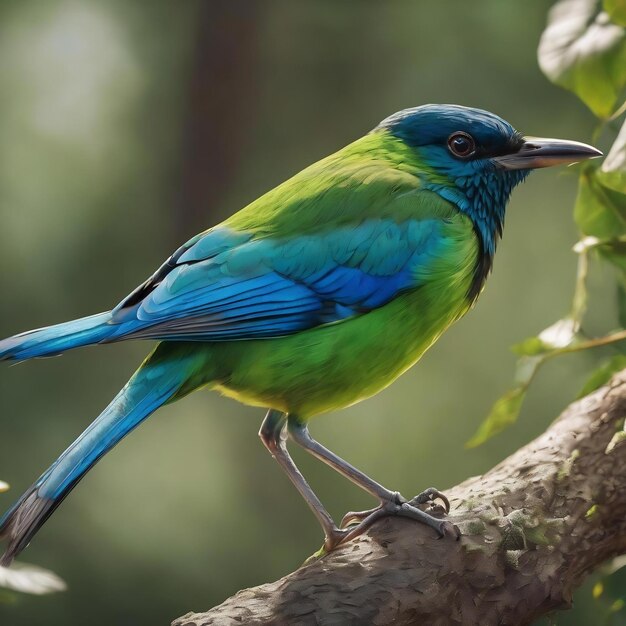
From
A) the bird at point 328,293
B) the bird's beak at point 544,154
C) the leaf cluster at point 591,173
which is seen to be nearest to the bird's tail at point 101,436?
the bird at point 328,293

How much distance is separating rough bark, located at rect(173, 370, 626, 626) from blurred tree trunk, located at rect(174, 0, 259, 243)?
4036 millimetres

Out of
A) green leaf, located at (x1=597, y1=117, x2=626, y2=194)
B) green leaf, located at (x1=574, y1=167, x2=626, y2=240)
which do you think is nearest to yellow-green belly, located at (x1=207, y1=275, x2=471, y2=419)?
→ green leaf, located at (x1=574, y1=167, x2=626, y2=240)

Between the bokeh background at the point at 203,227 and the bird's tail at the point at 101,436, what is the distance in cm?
376

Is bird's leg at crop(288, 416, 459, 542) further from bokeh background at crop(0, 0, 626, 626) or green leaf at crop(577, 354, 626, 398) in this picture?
bokeh background at crop(0, 0, 626, 626)

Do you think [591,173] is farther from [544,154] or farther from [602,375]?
[602,375]

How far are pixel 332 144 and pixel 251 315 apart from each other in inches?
170

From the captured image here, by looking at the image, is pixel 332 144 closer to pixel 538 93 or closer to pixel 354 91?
pixel 354 91

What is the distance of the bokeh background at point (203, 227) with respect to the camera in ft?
23.3

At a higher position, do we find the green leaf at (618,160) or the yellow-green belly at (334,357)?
the green leaf at (618,160)

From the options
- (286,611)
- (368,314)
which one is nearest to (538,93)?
(368,314)

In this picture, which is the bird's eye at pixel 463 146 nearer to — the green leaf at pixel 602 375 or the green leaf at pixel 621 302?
the green leaf at pixel 621 302

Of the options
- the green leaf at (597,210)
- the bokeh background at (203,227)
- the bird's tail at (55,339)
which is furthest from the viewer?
the bokeh background at (203,227)

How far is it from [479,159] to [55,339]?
1633 millimetres

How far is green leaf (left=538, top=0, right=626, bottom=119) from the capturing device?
11.2 feet
